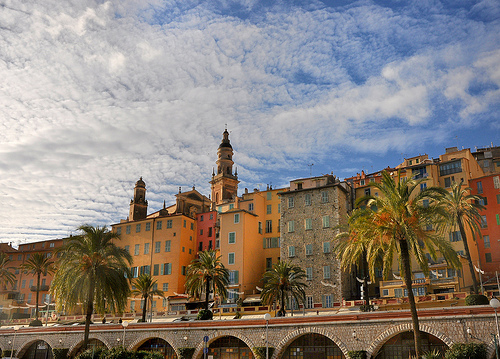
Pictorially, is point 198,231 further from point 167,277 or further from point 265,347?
point 265,347

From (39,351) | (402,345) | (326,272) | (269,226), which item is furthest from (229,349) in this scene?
(269,226)

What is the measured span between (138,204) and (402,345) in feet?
230

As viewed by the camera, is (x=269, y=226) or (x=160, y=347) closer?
(x=160, y=347)

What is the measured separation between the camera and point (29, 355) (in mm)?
58531

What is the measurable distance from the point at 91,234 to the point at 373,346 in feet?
84.6

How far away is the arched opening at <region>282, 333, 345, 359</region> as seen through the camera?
38062 mm

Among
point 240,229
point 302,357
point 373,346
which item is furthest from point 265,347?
point 240,229

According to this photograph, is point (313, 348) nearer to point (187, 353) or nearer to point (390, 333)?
point (390, 333)

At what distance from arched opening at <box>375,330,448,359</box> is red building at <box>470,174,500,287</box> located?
92.1 ft

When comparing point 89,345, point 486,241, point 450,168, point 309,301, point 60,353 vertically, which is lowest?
point 60,353

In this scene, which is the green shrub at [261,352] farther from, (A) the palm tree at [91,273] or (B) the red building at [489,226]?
(B) the red building at [489,226]

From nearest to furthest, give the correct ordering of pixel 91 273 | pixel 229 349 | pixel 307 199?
1. pixel 91 273
2. pixel 229 349
3. pixel 307 199

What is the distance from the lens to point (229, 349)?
42875 millimetres

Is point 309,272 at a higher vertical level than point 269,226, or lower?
lower
